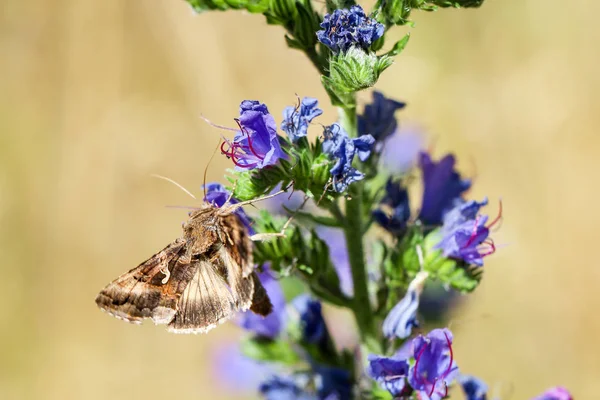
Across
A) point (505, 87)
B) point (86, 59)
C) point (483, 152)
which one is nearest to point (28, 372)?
point (86, 59)

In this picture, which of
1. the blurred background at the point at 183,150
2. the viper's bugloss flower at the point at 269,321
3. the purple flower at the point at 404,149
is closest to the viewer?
the viper's bugloss flower at the point at 269,321

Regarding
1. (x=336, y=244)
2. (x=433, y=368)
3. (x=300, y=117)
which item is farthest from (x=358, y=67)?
(x=336, y=244)

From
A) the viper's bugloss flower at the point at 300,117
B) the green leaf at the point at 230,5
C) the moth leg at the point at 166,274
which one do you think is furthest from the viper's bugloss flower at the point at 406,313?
the green leaf at the point at 230,5

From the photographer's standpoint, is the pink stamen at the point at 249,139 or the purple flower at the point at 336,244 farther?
the purple flower at the point at 336,244

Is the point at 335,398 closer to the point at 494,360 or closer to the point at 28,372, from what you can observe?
the point at 494,360

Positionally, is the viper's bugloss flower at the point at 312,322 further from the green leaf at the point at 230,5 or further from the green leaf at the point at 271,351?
the green leaf at the point at 230,5

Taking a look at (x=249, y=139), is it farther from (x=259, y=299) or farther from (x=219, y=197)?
(x=259, y=299)

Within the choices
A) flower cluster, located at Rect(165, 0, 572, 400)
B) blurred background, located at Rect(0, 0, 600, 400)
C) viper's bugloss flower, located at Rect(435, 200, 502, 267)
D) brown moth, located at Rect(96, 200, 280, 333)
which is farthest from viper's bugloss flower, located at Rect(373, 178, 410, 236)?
blurred background, located at Rect(0, 0, 600, 400)
